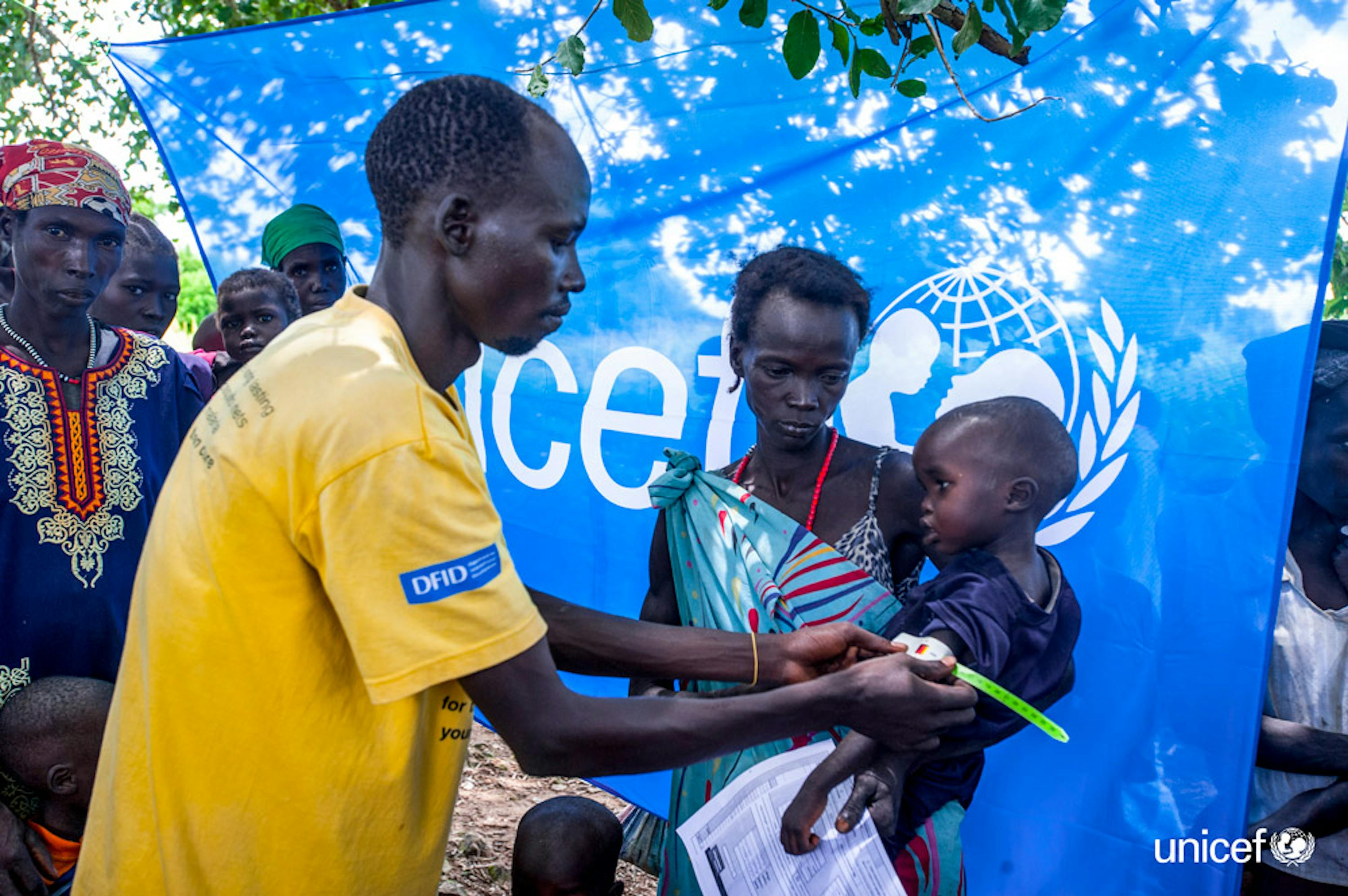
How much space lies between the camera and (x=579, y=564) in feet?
10.6

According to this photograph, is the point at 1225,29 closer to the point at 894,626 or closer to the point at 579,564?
the point at 894,626

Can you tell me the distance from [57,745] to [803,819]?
162 centimetres

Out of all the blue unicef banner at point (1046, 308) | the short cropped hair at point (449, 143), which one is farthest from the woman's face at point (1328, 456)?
the short cropped hair at point (449, 143)

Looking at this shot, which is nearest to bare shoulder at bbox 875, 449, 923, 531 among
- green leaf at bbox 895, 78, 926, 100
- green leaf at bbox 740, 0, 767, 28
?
green leaf at bbox 895, 78, 926, 100

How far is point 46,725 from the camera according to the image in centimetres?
228

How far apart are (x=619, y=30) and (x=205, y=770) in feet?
8.03

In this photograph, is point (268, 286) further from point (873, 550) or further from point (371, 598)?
point (371, 598)

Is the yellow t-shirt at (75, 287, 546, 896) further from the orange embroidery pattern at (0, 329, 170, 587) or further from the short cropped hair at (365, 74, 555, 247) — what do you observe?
the orange embroidery pattern at (0, 329, 170, 587)

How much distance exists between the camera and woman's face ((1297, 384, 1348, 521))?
2.40 m

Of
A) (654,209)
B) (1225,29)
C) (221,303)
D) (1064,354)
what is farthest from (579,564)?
(1225,29)

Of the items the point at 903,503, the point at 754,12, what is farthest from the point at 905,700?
the point at 754,12

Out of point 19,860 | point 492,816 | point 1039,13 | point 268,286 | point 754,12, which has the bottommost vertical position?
point 492,816

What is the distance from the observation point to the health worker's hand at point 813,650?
78.2 inches

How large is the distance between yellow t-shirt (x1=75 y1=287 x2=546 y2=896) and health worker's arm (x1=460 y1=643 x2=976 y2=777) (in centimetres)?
9
